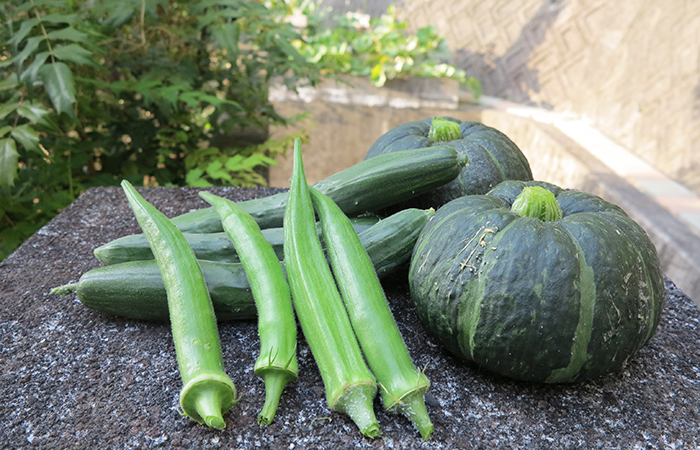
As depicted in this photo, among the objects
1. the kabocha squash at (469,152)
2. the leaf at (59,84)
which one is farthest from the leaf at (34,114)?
the kabocha squash at (469,152)

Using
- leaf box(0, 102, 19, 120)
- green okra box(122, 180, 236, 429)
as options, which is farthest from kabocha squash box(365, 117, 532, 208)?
leaf box(0, 102, 19, 120)

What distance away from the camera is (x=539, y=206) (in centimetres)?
123

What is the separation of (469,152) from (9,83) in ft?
6.10

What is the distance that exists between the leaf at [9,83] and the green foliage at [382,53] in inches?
102

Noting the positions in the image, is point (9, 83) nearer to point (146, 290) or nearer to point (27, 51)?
point (27, 51)

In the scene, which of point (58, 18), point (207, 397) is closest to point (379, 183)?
point (207, 397)

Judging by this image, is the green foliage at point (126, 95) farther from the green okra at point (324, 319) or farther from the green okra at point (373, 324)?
the green okra at point (373, 324)

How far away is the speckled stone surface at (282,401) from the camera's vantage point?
1.02 meters

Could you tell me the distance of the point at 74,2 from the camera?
2.65 m

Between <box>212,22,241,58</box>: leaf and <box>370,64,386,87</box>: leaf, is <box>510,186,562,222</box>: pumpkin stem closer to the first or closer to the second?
<box>212,22,241,58</box>: leaf

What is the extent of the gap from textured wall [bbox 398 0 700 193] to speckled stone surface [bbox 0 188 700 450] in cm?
268

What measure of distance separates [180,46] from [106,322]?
2.07m

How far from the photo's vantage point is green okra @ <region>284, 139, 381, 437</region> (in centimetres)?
102

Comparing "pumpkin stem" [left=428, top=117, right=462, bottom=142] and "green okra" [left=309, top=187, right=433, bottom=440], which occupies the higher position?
"pumpkin stem" [left=428, top=117, right=462, bottom=142]
